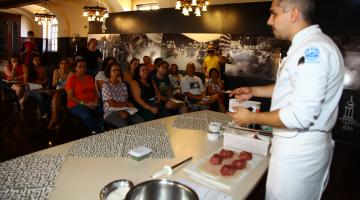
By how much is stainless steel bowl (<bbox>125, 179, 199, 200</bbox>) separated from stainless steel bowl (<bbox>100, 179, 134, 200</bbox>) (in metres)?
0.12

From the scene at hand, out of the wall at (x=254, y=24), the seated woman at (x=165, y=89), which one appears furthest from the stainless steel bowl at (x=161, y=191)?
the wall at (x=254, y=24)

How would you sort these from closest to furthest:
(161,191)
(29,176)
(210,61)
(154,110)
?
(161,191)
(29,176)
(154,110)
(210,61)

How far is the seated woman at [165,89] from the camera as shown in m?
4.01

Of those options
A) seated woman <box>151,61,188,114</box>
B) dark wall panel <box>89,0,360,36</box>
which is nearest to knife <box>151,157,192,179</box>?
seated woman <box>151,61,188,114</box>

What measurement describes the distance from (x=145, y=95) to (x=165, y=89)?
2.11 feet

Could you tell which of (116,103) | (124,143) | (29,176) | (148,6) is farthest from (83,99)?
(148,6)

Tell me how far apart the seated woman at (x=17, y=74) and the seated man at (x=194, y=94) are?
3.04 meters

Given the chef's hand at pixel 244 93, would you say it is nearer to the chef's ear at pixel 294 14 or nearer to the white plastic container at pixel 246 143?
the white plastic container at pixel 246 143

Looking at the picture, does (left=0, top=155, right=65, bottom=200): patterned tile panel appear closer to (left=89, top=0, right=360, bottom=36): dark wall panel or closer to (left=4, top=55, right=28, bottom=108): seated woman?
(left=4, top=55, right=28, bottom=108): seated woman

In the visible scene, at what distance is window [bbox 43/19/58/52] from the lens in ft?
41.0

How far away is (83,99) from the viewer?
12.0 feet

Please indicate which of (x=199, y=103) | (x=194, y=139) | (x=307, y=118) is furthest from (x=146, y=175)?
(x=199, y=103)

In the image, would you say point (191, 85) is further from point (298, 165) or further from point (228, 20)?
point (298, 165)

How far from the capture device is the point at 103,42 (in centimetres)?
862
